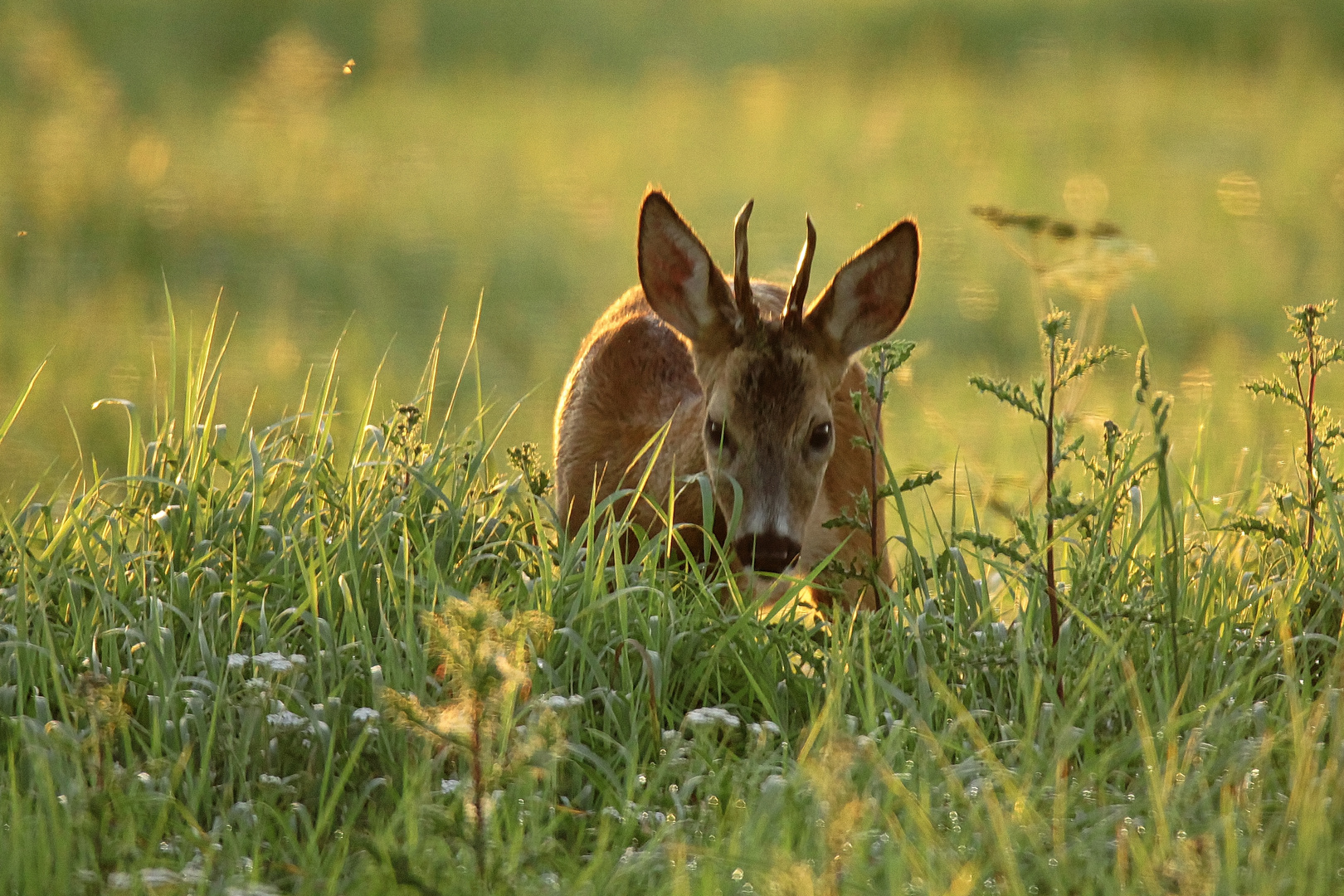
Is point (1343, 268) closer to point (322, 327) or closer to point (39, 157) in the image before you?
point (322, 327)

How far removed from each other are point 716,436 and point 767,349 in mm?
289

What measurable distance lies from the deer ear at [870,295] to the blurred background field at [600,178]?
2.98 ft

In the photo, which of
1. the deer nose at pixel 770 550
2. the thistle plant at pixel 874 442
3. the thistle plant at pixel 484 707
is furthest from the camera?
the deer nose at pixel 770 550

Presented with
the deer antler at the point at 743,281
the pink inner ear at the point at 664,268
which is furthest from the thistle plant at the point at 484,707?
the pink inner ear at the point at 664,268

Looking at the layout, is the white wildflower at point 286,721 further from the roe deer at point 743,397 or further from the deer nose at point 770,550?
the deer nose at point 770,550

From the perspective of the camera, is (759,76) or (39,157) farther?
(759,76)

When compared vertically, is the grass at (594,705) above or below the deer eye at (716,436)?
below

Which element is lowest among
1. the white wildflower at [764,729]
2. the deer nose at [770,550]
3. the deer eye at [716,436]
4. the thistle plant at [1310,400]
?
the white wildflower at [764,729]

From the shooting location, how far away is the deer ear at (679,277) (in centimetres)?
548

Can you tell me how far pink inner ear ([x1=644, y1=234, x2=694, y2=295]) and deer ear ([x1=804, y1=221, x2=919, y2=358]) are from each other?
0.41 metres

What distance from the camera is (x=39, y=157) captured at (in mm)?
13711

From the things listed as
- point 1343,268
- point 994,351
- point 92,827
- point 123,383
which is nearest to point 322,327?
point 123,383

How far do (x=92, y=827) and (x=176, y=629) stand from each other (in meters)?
0.95

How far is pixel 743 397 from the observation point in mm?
5273
